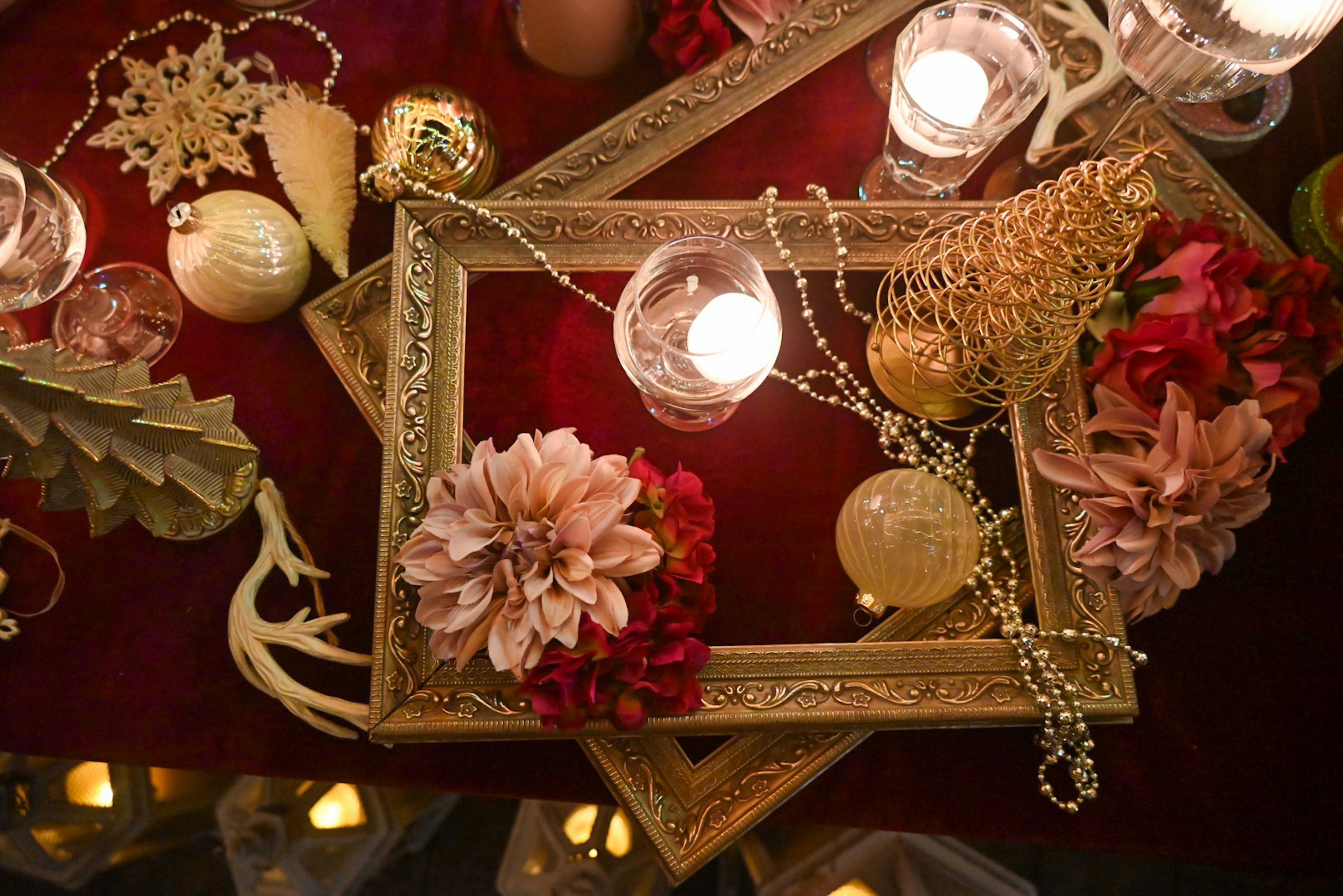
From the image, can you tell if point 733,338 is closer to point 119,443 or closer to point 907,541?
point 907,541

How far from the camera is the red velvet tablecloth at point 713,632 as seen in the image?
715 mm

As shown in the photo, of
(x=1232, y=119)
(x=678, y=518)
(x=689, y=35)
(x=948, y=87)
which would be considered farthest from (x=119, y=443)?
(x=1232, y=119)

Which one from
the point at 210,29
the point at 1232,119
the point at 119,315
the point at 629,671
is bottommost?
the point at 629,671

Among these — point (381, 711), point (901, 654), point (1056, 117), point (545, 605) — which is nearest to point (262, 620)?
point (381, 711)

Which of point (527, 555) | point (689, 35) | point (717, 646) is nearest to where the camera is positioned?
point (527, 555)

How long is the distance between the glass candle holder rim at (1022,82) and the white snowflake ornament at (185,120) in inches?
22.6

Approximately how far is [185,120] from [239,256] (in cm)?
20

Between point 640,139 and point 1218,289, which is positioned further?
point 640,139

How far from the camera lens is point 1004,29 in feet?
2.32

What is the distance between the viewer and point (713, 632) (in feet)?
2.25

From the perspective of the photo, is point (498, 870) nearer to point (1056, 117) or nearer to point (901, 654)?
point (901, 654)

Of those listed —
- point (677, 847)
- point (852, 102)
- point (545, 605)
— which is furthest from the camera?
point (852, 102)

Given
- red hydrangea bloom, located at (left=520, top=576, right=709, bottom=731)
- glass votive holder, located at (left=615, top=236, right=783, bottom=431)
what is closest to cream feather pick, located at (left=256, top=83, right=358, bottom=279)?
glass votive holder, located at (left=615, top=236, right=783, bottom=431)

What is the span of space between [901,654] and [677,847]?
0.24 metres
